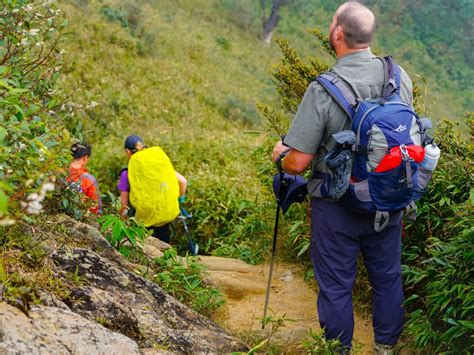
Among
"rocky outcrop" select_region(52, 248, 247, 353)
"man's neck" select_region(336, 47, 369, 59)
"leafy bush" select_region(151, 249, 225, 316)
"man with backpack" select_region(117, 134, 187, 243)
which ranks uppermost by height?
"man's neck" select_region(336, 47, 369, 59)

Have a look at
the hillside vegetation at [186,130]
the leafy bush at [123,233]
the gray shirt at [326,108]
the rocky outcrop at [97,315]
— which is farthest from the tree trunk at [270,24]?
the rocky outcrop at [97,315]

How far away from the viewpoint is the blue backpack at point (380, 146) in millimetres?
3467

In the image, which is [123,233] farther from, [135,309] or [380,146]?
[380,146]

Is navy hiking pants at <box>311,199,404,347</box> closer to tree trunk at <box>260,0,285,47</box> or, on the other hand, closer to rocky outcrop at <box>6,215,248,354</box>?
rocky outcrop at <box>6,215,248,354</box>

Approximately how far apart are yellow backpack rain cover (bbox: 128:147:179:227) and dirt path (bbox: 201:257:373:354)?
3.02ft

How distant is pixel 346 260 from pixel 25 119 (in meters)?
1.98

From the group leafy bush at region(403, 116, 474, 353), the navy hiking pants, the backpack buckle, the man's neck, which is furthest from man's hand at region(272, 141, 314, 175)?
leafy bush at region(403, 116, 474, 353)

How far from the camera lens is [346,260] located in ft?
12.7

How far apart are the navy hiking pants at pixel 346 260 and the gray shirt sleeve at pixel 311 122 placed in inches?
16.1

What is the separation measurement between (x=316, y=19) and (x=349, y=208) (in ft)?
120

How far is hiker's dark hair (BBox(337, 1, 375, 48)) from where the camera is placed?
12.1ft

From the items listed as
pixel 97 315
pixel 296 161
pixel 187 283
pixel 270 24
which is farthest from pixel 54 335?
pixel 270 24

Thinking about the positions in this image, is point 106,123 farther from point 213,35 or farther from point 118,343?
point 213,35

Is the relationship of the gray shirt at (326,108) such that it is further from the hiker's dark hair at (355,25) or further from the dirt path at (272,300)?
the dirt path at (272,300)
